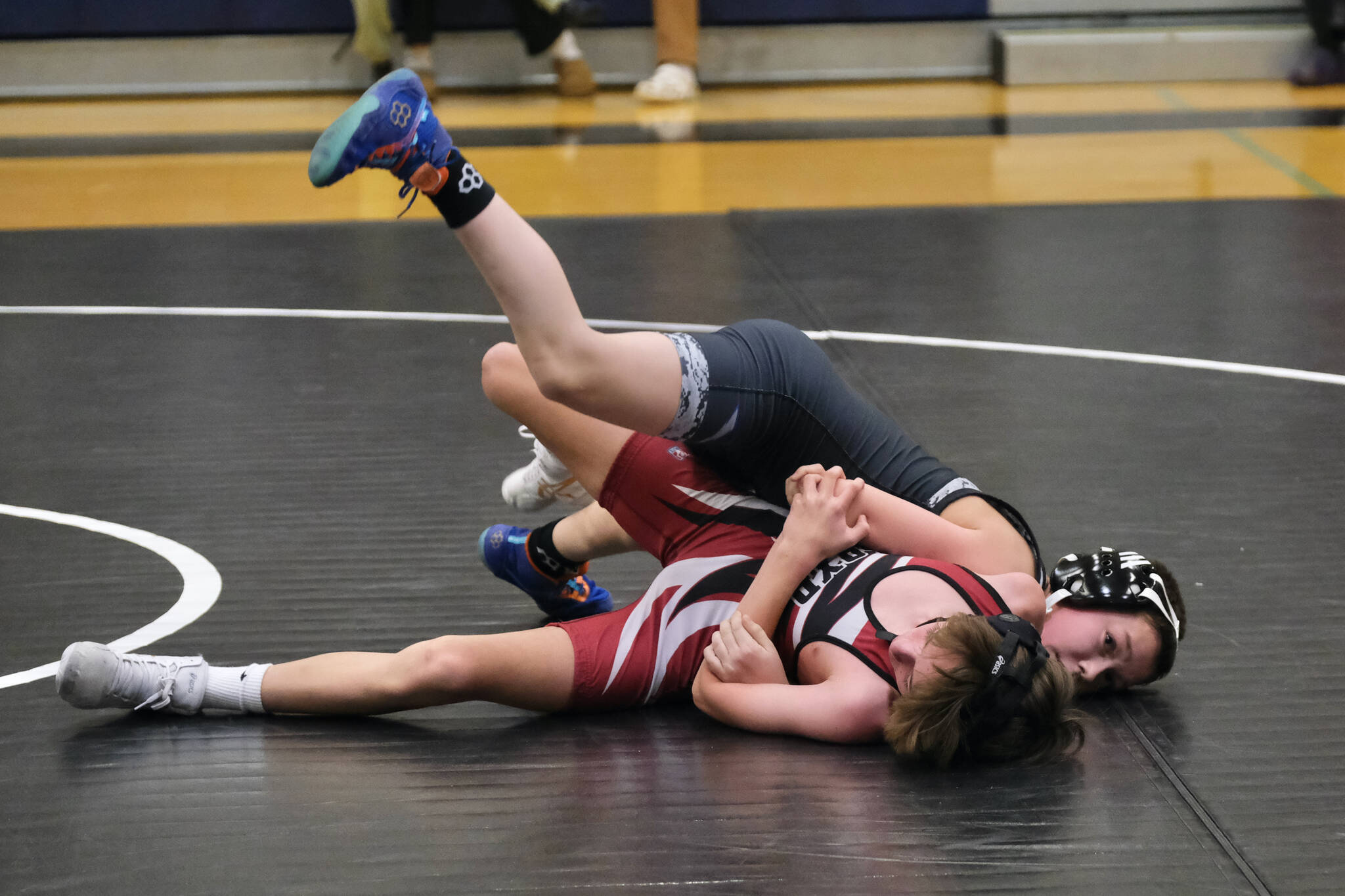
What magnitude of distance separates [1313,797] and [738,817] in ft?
2.31

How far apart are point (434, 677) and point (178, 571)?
77cm

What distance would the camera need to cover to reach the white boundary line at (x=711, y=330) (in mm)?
3330

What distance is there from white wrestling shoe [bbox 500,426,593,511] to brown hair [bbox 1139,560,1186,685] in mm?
863

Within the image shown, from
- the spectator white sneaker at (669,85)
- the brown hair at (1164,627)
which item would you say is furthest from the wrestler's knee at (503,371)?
the spectator white sneaker at (669,85)

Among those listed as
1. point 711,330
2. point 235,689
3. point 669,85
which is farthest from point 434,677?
point 669,85

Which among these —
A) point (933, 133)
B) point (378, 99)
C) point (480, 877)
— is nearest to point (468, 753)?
point (480, 877)

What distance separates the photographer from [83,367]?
3.44 metres

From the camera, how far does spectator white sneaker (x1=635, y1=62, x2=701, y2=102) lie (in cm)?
682

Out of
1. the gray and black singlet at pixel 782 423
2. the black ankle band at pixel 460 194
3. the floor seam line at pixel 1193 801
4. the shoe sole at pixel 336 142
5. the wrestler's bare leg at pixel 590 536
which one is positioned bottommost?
the floor seam line at pixel 1193 801

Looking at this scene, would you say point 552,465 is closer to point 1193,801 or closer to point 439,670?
point 439,670

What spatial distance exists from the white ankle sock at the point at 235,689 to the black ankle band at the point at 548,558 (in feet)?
1.54

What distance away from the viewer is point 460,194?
5.75 ft

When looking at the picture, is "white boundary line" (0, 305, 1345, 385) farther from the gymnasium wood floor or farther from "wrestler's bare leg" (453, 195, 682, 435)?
"wrestler's bare leg" (453, 195, 682, 435)

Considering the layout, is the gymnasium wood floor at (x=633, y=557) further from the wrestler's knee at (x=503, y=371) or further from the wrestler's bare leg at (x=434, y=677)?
the wrestler's knee at (x=503, y=371)
